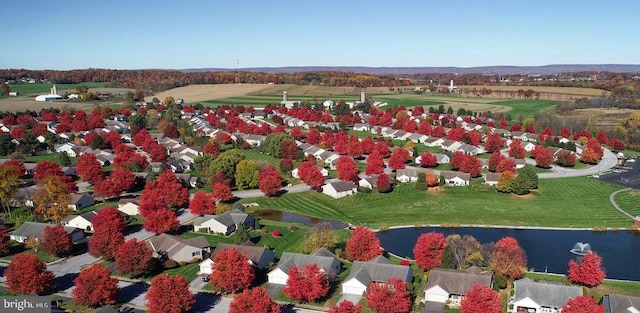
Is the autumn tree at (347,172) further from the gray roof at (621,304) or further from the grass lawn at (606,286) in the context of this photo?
the gray roof at (621,304)

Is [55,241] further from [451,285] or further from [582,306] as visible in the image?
[582,306]

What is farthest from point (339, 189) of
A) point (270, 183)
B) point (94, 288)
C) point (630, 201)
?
point (630, 201)

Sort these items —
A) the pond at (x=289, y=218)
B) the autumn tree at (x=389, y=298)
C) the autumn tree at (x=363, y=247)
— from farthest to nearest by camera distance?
the pond at (x=289, y=218) → the autumn tree at (x=363, y=247) → the autumn tree at (x=389, y=298)

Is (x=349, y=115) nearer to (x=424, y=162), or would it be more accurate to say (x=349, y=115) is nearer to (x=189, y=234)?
(x=424, y=162)

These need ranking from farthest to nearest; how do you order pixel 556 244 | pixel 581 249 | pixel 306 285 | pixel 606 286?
pixel 556 244, pixel 581 249, pixel 606 286, pixel 306 285

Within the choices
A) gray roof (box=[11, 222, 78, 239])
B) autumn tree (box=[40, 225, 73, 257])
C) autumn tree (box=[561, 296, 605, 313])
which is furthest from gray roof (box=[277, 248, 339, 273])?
gray roof (box=[11, 222, 78, 239])

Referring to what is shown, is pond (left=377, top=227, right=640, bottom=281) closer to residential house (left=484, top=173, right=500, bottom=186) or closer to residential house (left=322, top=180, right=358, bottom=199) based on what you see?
residential house (left=322, top=180, right=358, bottom=199)

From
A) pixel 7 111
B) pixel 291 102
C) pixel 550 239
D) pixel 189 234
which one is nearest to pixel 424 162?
pixel 550 239

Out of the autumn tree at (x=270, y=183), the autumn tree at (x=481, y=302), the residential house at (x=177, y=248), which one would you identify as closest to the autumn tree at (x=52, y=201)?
the residential house at (x=177, y=248)
